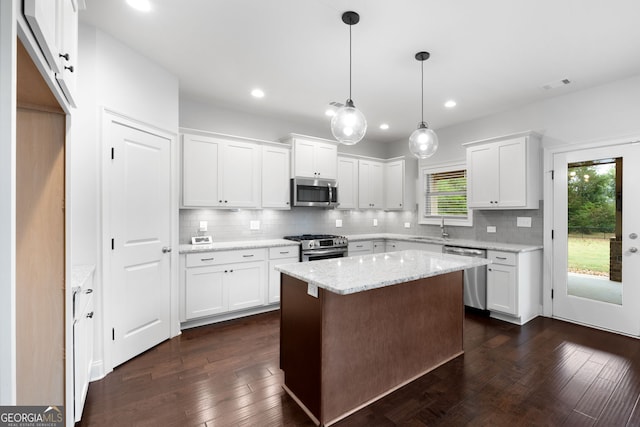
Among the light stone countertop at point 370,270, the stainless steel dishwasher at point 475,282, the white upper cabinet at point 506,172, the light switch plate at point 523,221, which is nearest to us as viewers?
the light stone countertop at point 370,270

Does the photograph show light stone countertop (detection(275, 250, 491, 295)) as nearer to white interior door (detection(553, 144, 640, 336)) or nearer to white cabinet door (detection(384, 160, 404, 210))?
white interior door (detection(553, 144, 640, 336))

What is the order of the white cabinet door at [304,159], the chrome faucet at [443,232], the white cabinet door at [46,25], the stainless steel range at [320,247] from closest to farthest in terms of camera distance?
the white cabinet door at [46,25] < the stainless steel range at [320,247] < the white cabinet door at [304,159] < the chrome faucet at [443,232]

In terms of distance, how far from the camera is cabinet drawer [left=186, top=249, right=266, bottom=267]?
11.7 ft

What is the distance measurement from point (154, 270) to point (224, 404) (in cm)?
157

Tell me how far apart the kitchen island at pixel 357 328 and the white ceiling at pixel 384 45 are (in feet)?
6.39

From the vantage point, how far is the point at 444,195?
5.35m

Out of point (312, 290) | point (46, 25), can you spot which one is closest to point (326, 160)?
point (312, 290)

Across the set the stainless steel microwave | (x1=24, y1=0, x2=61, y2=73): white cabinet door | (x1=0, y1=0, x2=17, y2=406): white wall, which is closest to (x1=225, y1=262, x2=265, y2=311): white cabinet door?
the stainless steel microwave

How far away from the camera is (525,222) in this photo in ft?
13.8

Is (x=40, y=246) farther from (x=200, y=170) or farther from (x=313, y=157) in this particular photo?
(x=313, y=157)

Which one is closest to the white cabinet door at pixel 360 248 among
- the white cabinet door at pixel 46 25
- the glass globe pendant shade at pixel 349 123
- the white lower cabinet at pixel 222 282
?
the white lower cabinet at pixel 222 282

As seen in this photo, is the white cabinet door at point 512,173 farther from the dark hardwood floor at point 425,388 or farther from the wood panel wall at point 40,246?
the wood panel wall at point 40,246

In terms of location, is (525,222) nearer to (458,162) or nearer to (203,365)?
(458,162)

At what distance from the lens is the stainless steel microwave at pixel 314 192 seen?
15.2 ft
